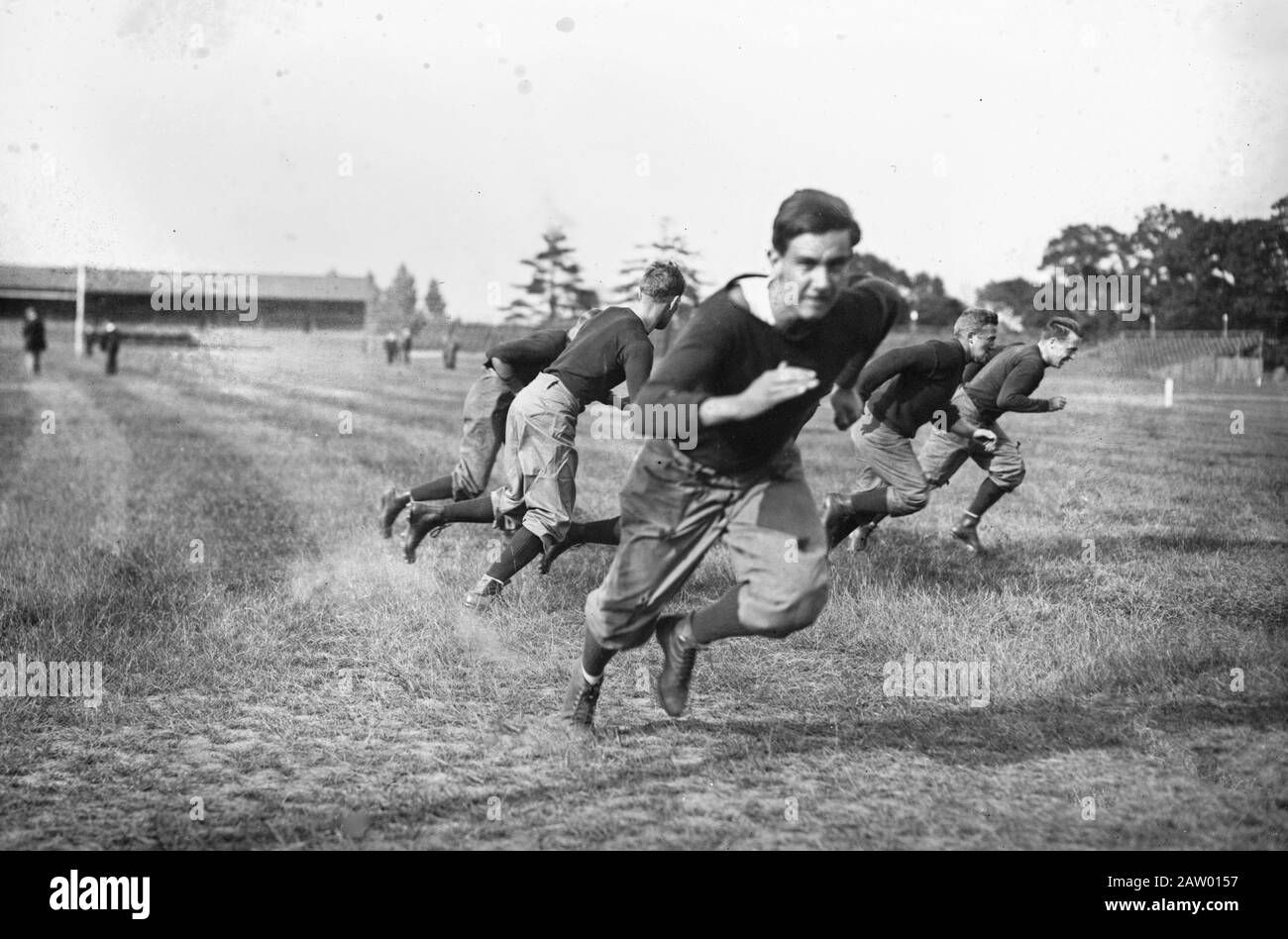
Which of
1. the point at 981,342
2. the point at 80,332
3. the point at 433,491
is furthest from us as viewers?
the point at 80,332

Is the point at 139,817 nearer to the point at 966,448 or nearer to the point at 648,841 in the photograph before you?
the point at 648,841

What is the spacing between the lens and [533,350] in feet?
25.6

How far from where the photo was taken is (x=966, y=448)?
9.91 meters

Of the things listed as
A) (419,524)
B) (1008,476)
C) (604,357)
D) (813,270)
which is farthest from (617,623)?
(1008,476)

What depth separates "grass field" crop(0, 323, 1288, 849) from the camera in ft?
13.9

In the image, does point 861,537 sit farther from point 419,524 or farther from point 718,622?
point 718,622

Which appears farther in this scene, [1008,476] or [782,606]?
[1008,476]

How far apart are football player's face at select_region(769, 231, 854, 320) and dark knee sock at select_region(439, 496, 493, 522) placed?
449cm

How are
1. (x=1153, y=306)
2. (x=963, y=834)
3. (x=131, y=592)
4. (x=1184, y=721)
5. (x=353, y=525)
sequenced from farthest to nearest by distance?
(x=1153, y=306) < (x=353, y=525) < (x=131, y=592) < (x=1184, y=721) < (x=963, y=834)

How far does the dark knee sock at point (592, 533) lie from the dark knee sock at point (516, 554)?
0.26m

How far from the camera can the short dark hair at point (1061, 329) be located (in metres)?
9.24

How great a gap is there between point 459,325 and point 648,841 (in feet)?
197

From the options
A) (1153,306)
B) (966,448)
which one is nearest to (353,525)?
(966,448)

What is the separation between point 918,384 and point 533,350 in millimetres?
2956
